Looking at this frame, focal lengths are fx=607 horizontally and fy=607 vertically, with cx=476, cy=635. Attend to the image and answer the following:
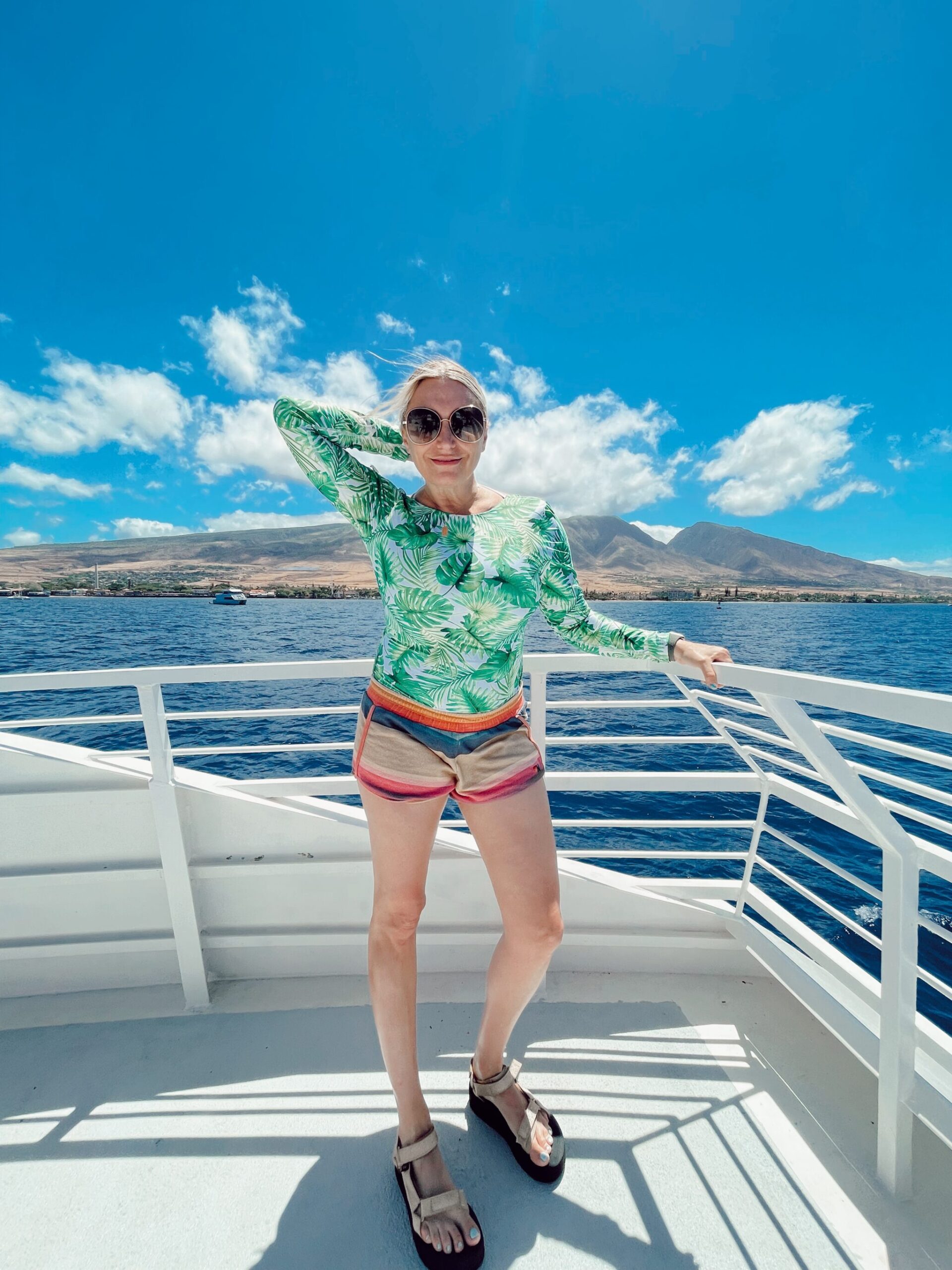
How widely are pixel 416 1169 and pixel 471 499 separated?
4.75ft

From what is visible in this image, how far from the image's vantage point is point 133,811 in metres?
1.99

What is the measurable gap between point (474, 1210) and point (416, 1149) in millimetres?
185

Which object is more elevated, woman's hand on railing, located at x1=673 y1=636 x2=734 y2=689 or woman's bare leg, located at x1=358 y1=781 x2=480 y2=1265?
woman's hand on railing, located at x1=673 y1=636 x2=734 y2=689

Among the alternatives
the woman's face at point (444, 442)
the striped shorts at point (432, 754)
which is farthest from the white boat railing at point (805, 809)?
the woman's face at point (444, 442)

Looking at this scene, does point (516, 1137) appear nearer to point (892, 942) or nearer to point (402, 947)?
point (402, 947)

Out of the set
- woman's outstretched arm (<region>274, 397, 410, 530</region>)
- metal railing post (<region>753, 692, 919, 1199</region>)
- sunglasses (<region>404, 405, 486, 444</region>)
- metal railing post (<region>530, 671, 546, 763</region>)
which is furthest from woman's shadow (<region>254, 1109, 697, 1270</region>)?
sunglasses (<region>404, 405, 486, 444</region>)

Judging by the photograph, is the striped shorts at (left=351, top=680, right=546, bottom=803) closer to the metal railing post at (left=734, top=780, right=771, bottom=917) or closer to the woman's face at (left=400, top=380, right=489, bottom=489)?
the woman's face at (left=400, top=380, right=489, bottom=489)

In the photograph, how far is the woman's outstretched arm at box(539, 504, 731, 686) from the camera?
4.55 feet

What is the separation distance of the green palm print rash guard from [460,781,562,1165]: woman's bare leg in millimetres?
225

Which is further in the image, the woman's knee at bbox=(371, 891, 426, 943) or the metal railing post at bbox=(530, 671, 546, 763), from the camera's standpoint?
the metal railing post at bbox=(530, 671, 546, 763)

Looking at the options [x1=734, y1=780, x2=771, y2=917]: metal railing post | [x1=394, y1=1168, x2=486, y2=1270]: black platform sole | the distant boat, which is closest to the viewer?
[x1=394, y1=1168, x2=486, y2=1270]: black platform sole

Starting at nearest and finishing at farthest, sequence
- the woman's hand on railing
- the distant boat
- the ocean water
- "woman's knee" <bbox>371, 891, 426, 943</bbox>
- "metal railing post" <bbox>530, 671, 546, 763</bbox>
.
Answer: "woman's knee" <bbox>371, 891, 426, 943</bbox>
the woman's hand on railing
"metal railing post" <bbox>530, 671, 546, 763</bbox>
the ocean water
the distant boat

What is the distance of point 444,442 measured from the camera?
1.29m

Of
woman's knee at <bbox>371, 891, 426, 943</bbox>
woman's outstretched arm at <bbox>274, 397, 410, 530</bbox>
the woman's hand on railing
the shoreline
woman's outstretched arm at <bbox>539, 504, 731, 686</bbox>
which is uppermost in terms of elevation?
woman's outstretched arm at <bbox>274, 397, 410, 530</bbox>
